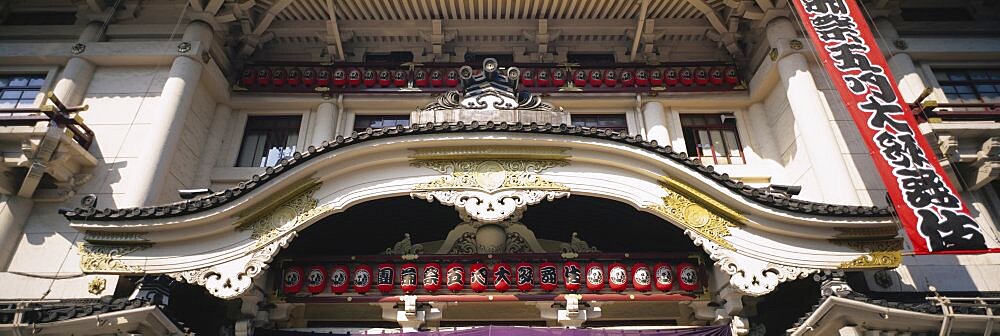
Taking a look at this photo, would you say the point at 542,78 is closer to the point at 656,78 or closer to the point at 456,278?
the point at 656,78

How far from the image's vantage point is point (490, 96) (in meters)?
10.9

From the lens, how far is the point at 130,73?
14.0 m

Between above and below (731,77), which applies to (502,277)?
A: below

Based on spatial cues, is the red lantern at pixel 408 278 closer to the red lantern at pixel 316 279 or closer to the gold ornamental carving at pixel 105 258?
the red lantern at pixel 316 279

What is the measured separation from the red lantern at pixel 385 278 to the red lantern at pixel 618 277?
3.82m

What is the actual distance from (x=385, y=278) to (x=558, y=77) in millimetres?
7704

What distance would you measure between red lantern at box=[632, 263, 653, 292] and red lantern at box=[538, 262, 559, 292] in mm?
1362

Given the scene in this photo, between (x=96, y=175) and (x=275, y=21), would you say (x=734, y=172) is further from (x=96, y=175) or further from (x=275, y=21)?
(x=96, y=175)

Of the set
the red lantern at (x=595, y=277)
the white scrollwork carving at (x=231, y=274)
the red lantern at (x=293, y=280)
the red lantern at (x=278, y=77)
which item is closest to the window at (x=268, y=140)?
the red lantern at (x=278, y=77)

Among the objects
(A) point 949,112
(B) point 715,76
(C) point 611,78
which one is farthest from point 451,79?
(A) point 949,112

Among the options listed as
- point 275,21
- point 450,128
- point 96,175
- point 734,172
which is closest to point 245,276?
point 450,128

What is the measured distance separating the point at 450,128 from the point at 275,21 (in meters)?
9.10

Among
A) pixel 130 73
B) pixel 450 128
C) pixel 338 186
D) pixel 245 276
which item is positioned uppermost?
pixel 130 73

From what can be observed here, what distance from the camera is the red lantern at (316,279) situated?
9945 mm
